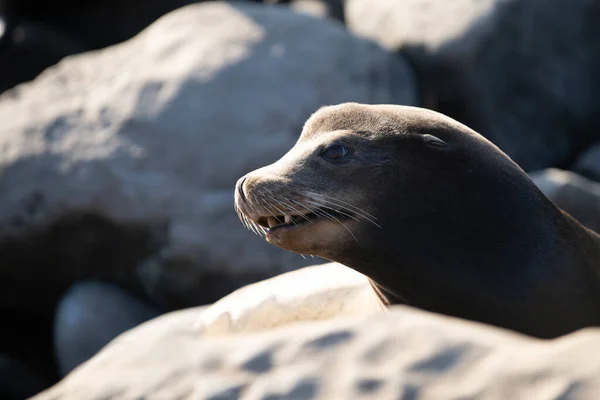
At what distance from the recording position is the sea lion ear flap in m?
4.05

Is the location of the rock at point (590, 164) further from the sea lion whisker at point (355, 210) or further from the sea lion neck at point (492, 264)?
the sea lion whisker at point (355, 210)

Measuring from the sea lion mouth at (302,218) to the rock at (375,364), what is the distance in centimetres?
191

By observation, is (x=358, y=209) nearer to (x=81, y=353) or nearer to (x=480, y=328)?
(x=480, y=328)

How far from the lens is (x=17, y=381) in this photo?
20.8 feet

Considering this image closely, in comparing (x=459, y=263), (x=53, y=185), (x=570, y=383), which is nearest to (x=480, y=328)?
(x=570, y=383)

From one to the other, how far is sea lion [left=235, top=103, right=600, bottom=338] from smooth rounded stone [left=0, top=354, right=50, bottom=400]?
280 cm

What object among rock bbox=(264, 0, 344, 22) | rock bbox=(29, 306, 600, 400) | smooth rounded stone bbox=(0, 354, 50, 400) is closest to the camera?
rock bbox=(29, 306, 600, 400)

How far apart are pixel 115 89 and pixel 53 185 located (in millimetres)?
821

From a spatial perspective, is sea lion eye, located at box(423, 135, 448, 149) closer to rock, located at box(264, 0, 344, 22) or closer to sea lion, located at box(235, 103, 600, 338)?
sea lion, located at box(235, 103, 600, 338)

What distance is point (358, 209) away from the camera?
4.04 meters

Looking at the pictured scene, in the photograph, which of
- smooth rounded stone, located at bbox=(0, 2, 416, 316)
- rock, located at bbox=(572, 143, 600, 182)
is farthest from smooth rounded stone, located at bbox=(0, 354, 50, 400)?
rock, located at bbox=(572, 143, 600, 182)

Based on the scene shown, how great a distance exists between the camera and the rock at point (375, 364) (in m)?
1.64

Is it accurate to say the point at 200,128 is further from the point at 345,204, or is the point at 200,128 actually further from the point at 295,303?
the point at 345,204

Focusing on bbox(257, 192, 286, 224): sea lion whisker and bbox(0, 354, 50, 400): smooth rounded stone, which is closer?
bbox(257, 192, 286, 224): sea lion whisker
